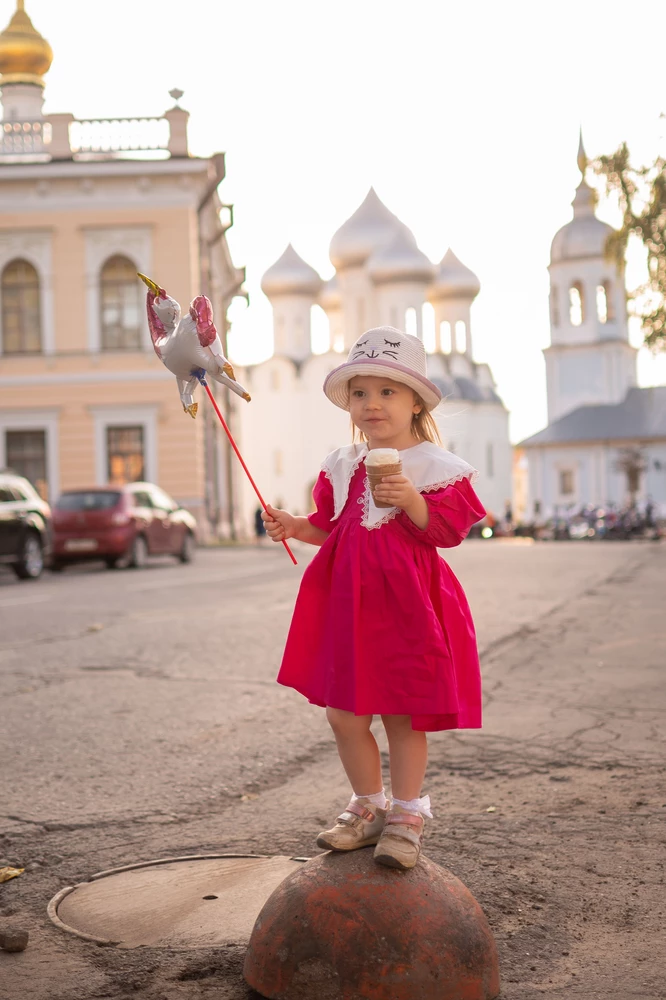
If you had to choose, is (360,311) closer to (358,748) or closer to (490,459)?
(490,459)

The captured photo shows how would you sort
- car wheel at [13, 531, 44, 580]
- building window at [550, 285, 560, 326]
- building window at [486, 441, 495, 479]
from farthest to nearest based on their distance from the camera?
building window at [550, 285, 560, 326] → building window at [486, 441, 495, 479] → car wheel at [13, 531, 44, 580]

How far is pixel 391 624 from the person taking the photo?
2.87 meters

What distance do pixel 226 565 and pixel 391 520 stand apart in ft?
60.5

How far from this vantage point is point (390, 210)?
67.8 meters

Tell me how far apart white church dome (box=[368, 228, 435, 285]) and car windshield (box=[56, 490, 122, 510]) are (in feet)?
153

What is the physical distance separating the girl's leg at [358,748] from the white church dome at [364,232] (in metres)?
65.5

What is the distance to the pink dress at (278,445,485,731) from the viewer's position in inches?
112

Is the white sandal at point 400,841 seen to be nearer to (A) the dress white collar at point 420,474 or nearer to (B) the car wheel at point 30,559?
(A) the dress white collar at point 420,474

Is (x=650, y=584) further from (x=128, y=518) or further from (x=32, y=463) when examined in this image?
(x=32, y=463)

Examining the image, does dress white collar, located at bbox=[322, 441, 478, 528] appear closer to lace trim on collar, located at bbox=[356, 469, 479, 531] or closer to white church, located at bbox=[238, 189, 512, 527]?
lace trim on collar, located at bbox=[356, 469, 479, 531]

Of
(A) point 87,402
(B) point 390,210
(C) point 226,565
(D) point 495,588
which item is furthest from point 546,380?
(D) point 495,588

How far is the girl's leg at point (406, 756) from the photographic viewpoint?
2.94 meters

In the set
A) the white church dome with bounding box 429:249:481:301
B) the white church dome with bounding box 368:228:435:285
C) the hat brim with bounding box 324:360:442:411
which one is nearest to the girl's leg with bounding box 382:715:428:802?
the hat brim with bounding box 324:360:442:411

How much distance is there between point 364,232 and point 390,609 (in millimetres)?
66580
